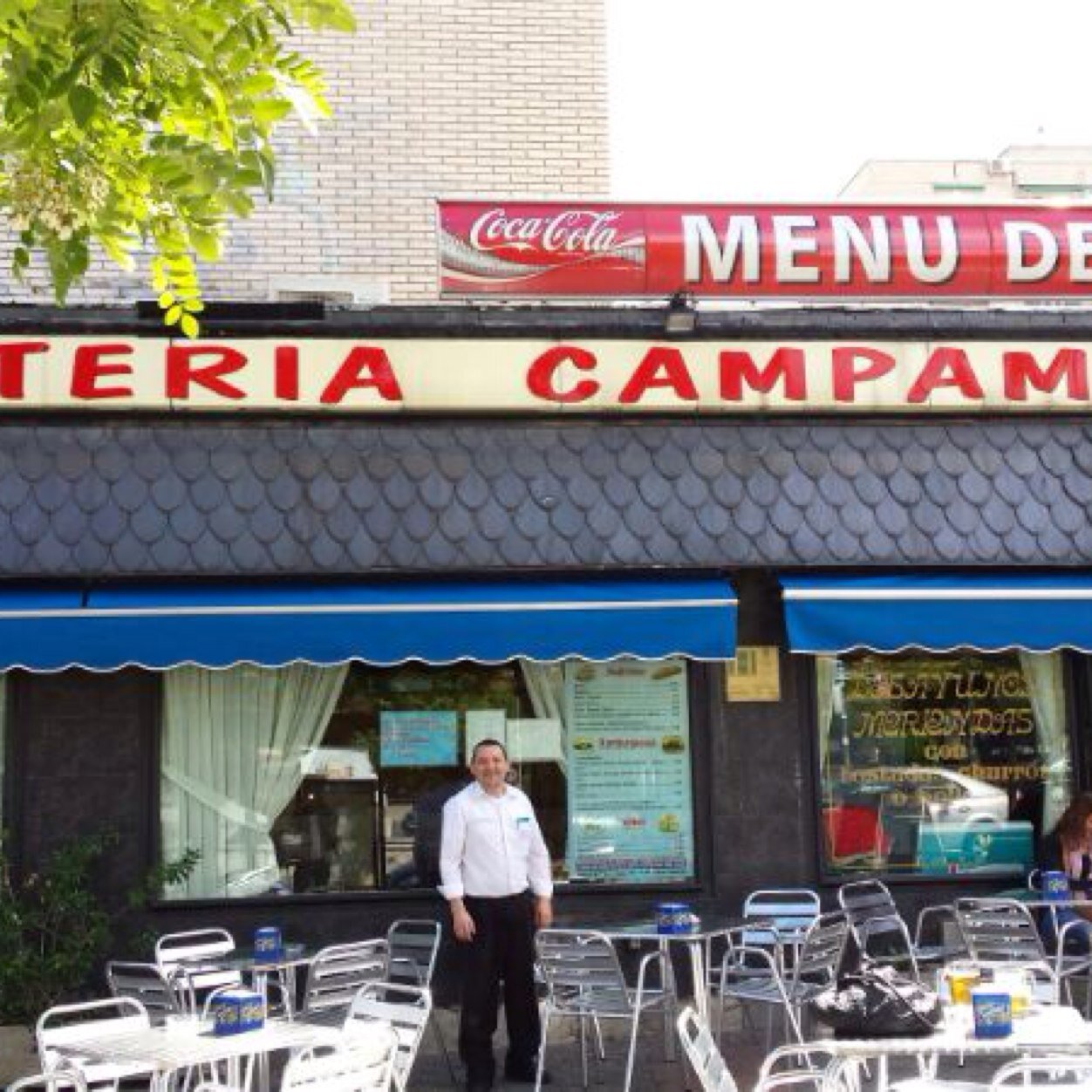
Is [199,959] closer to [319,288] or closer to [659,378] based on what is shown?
[659,378]

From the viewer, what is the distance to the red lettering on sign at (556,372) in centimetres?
873

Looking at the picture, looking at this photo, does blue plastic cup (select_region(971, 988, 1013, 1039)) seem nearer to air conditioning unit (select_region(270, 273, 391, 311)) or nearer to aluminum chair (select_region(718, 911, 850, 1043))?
aluminum chair (select_region(718, 911, 850, 1043))

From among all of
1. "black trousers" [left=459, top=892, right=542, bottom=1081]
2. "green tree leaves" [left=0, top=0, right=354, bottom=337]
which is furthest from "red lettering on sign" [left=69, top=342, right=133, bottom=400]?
"black trousers" [left=459, top=892, right=542, bottom=1081]

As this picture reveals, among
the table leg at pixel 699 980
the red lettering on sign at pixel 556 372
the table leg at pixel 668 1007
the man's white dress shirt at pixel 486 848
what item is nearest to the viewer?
the table leg at pixel 699 980

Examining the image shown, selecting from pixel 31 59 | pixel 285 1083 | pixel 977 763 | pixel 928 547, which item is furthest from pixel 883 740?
pixel 31 59

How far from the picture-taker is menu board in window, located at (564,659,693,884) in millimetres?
8797

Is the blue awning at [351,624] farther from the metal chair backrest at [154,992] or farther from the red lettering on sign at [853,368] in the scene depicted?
the metal chair backrest at [154,992]

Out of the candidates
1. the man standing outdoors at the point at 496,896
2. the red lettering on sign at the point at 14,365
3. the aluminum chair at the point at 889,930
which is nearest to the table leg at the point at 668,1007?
the man standing outdoors at the point at 496,896

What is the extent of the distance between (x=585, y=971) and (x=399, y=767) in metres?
2.27

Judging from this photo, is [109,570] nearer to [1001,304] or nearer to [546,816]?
[546,816]

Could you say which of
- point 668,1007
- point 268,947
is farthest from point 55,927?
point 668,1007

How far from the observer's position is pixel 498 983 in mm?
7332

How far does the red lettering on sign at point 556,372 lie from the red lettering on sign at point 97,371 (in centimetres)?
229

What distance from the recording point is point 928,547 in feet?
28.3
